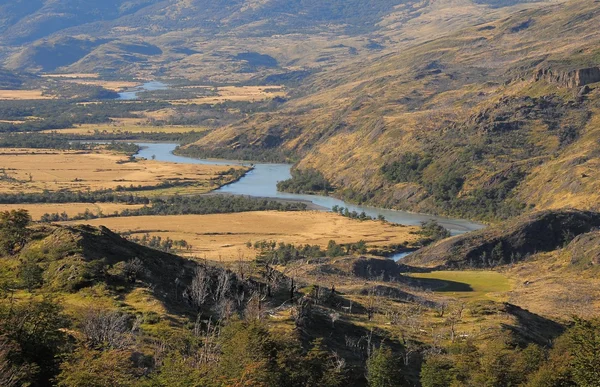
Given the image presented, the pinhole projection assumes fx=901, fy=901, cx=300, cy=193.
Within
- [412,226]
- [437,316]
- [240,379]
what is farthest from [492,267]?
[240,379]

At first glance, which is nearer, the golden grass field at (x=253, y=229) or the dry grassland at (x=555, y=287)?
the dry grassland at (x=555, y=287)

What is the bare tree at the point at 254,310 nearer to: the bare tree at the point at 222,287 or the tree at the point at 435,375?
the bare tree at the point at 222,287

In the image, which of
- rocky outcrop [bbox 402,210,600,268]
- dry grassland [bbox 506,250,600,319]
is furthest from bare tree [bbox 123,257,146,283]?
rocky outcrop [bbox 402,210,600,268]

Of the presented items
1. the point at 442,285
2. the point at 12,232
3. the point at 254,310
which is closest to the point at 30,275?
the point at 12,232

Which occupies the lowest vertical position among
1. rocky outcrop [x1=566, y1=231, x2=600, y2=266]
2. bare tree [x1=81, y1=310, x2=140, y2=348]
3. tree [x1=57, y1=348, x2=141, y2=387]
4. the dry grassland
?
the dry grassland

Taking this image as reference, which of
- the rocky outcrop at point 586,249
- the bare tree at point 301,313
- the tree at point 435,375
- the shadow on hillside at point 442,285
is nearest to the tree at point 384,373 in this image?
the tree at point 435,375

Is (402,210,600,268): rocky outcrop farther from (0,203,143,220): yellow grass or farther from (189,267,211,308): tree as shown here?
A: (189,267,211,308): tree

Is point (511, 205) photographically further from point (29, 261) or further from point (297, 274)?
point (29, 261)
